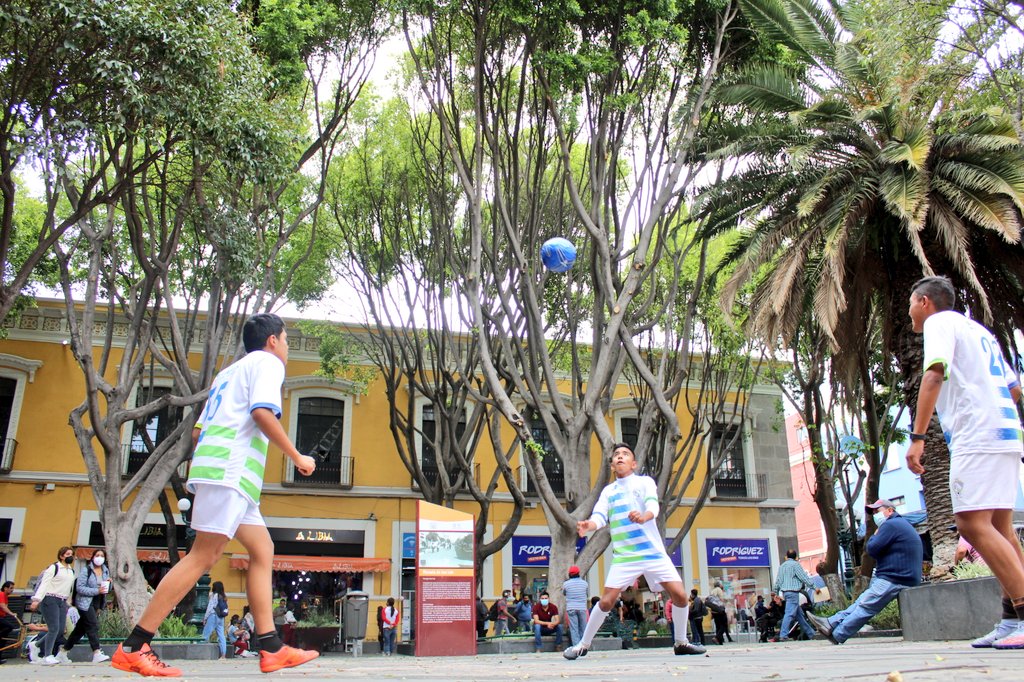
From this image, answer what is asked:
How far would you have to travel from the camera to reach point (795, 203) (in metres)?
13.9

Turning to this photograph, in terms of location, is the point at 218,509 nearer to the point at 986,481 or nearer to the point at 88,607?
the point at 986,481

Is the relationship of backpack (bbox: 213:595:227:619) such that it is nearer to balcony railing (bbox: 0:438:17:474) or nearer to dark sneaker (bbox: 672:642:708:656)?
balcony railing (bbox: 0:438:17:474)

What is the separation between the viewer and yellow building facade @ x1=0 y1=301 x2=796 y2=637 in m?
22.0

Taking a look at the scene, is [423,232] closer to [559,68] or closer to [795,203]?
[559,68]

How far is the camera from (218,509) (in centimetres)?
429

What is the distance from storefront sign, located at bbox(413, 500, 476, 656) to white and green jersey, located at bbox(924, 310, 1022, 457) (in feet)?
32.1

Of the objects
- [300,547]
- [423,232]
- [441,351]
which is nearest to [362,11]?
[423,232]

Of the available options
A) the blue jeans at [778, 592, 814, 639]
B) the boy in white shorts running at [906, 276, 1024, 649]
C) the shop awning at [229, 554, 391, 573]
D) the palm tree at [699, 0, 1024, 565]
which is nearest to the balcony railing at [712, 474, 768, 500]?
the shop awning at [229, 554, 391, 573]

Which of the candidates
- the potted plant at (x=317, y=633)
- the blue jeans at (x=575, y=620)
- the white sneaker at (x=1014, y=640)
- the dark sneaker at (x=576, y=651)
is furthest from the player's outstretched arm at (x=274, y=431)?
the potted plant at (x=317, y=633)

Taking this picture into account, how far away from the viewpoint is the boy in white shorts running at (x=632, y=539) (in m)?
6.89

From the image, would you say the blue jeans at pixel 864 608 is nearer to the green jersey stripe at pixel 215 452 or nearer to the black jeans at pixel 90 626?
the green jersey stripe at pixel 215 452

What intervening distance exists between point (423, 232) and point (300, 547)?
1007 centimetres

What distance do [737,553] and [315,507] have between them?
43.6 ft

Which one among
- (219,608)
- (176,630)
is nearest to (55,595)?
(176,630)
